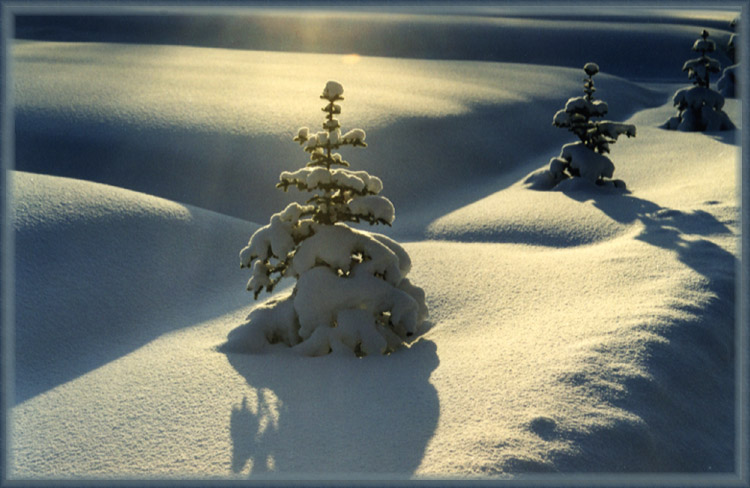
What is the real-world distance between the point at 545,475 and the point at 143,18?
31769 millimetres

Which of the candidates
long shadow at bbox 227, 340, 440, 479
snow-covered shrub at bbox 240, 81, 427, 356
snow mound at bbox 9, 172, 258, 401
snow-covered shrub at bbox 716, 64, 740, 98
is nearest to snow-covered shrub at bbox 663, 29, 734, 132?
snow-covered shrub at bbox 716, 64, 740, 98

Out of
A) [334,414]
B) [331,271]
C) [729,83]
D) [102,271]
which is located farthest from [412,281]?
[729,83]

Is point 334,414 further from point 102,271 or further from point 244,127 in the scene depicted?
point 244,127

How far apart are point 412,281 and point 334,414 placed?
2.13 metres

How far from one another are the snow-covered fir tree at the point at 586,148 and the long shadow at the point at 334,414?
5098 mm

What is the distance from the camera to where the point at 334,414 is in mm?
3490

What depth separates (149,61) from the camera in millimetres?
16141

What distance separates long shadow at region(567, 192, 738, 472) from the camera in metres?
3.32

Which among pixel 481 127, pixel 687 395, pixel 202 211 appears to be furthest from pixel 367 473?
pixel 481 127

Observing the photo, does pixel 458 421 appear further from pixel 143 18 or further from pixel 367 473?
pixel 143 18

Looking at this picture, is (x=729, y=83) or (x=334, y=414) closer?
(x=334, y=414)

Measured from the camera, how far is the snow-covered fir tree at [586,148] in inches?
338

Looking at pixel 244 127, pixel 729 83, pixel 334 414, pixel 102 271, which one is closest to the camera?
pixel 334 414

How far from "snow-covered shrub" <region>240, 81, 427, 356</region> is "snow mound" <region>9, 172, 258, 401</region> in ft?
3.65
